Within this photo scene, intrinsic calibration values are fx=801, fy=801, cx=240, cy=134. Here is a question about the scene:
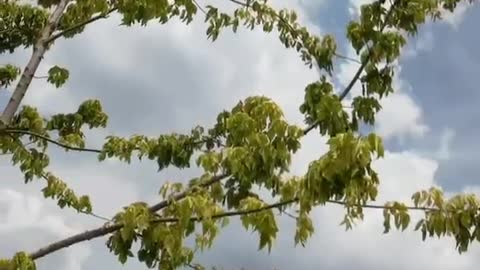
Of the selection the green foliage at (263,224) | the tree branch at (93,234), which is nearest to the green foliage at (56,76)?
the tree branch at (93,234)

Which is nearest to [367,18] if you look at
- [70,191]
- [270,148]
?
[270,148]

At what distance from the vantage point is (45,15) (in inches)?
498

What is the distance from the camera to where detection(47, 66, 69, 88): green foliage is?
9859mm

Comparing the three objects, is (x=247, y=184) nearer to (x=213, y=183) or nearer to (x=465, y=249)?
(x=213, y=183)

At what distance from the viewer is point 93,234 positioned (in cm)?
588

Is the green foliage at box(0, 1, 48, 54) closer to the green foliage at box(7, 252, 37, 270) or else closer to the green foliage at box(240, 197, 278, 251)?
the green foliage at box(7, 252, 37, 270)

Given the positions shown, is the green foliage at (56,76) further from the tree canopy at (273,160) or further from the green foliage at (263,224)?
the green foliage at (263,224)

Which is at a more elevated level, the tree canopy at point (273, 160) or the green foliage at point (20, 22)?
the green foliage at point (20, 22)

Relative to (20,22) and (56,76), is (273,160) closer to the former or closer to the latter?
(56,76)

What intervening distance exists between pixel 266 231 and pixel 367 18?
200 centimetres

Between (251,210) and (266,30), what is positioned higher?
(266,30)

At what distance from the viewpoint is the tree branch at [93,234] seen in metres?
5.50

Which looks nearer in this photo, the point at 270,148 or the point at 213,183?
the point at 270,148

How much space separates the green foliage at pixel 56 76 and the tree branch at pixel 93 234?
11.9ft
